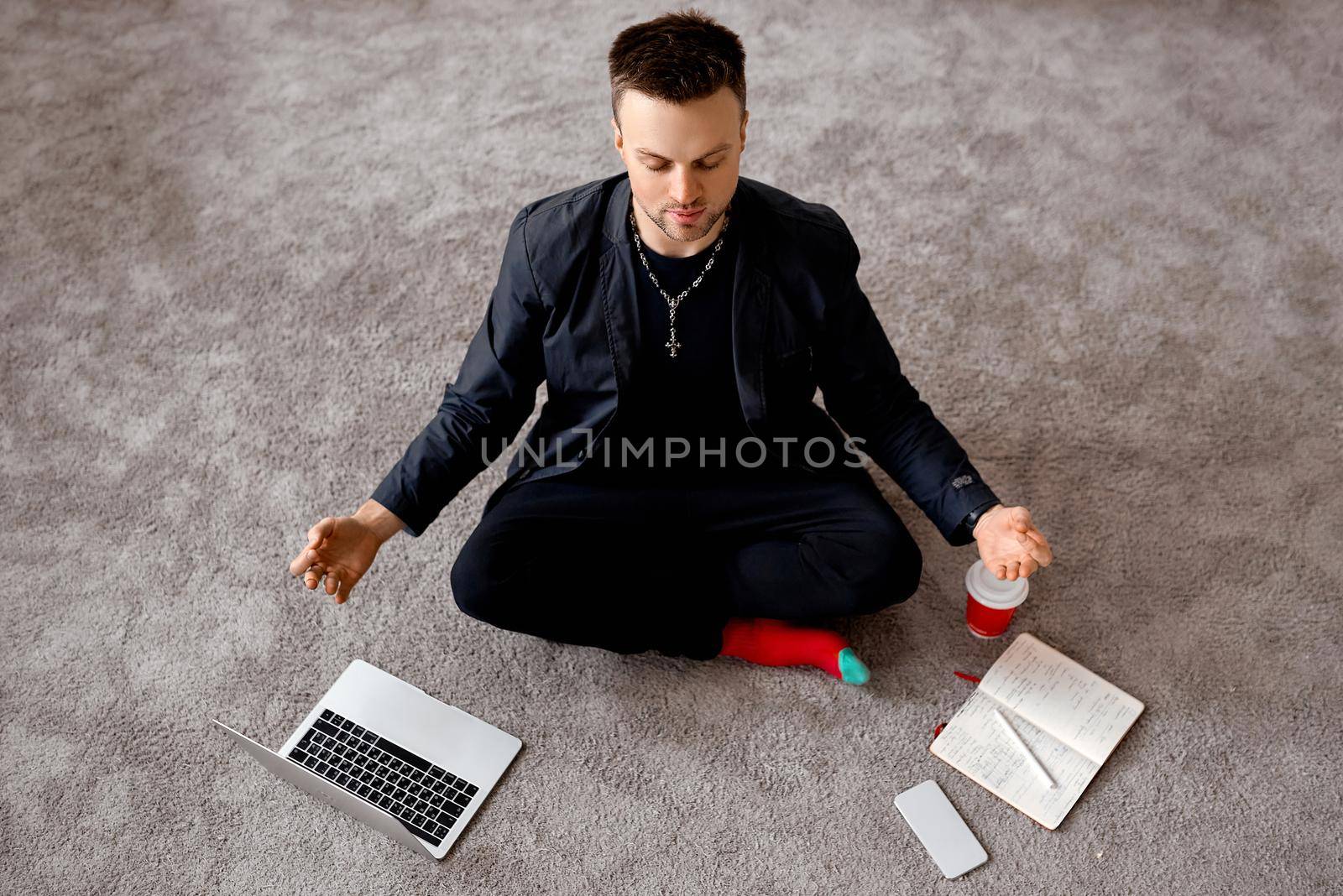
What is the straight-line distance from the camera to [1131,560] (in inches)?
71.5

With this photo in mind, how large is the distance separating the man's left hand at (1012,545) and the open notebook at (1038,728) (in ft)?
0.99

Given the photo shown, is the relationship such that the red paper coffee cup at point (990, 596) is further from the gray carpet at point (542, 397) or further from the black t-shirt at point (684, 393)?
the black t-shirt at point (684, 393)

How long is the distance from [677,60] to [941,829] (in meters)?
1.10

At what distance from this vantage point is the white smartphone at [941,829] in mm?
1521

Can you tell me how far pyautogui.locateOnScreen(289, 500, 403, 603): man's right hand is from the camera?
1.41m

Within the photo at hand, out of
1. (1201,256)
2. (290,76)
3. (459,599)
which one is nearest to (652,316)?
(459,599)

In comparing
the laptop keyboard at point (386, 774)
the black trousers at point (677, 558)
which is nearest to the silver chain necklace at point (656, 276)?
the black trousers at point (677, 558)

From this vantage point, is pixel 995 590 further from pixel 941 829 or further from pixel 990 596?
pixel 941 829

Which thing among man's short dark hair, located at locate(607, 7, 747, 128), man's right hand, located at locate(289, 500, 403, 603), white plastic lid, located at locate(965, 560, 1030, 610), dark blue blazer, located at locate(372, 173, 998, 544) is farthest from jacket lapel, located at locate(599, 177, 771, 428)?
white plastic lid, located at locate(965, 560, 1030, 610)

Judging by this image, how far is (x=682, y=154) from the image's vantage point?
49.6 inches

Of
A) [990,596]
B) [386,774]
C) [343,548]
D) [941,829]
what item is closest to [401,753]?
[386,774]

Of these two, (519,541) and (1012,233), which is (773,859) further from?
(1012,233)

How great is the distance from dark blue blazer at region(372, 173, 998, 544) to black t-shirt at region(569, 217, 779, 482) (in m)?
0.02

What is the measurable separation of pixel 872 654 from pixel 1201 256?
1.17 metres
